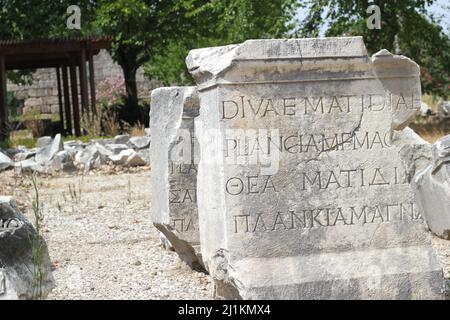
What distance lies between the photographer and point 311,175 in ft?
11.8

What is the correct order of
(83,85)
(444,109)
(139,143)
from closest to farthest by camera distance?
(139,143)
(83,85)
(444,109)

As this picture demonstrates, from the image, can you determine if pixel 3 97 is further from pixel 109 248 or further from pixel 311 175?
pixel 311 175

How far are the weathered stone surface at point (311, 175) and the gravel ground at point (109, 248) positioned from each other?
80 centimetres

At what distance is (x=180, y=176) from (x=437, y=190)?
178 centimetres

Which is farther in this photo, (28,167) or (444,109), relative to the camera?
(444,109)

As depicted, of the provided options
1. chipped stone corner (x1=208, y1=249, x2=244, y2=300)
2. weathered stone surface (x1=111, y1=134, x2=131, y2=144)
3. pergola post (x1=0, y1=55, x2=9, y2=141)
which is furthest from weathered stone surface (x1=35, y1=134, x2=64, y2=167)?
chipped stone corner (x1=208, y1=249, x2=244, y2=300)

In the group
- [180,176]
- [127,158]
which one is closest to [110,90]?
[127,158]

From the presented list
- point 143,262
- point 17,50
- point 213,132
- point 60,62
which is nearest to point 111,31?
point 60,62

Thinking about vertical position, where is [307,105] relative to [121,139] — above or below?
above

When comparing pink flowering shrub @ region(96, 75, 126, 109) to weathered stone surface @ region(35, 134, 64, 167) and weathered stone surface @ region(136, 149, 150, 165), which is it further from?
weathered stone surface @ region(136, 149, 150, 165)

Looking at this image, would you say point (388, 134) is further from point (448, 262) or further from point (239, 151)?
point (448, 262)

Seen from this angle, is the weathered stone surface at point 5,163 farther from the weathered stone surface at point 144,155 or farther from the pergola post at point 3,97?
the pergola post at point 3,97

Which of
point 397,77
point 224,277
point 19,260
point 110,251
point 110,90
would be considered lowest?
point 110,251
